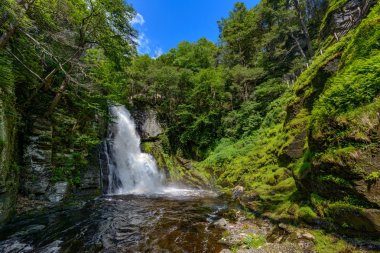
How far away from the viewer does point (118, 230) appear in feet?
23.1

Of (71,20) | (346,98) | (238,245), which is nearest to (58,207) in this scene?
(238,245)

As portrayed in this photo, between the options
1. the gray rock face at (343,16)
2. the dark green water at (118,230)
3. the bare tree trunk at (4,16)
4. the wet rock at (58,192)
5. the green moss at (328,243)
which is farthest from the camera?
the gray rock face at (343,16)

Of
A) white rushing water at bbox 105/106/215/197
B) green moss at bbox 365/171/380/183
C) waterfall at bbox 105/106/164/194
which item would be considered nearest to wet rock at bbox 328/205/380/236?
green moss at bbox 365/171/380/183

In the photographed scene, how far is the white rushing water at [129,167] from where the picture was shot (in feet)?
51.5

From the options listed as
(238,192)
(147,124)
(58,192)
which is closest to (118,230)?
(58,192)

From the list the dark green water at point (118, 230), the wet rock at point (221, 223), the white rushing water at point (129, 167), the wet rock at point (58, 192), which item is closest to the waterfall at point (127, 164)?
the white rushing water at point (129, 167)

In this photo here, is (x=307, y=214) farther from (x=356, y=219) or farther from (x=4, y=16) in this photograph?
(x=4, y=16)

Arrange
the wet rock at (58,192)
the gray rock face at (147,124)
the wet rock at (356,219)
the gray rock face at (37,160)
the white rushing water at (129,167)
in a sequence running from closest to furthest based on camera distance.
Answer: the wet rock at (356,219)
the gray rock face at (37,160)
the wet rock at (58,192)
the white rushing water at (129,167)
the gray rock face at (147,124)

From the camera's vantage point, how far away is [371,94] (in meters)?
4.65

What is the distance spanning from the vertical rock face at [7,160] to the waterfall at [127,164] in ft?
23.0

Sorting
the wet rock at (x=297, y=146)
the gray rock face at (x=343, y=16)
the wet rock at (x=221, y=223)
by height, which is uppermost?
the gray rock face at (x=343, y=16)

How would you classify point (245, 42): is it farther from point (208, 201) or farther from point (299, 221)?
point (299, 221)

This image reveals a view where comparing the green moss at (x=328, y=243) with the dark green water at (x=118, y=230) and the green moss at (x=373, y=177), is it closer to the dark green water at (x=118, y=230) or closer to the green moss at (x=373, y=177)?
the green moss at (x=373, y=177)

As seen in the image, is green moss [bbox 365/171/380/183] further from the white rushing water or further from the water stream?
the white rushing water
